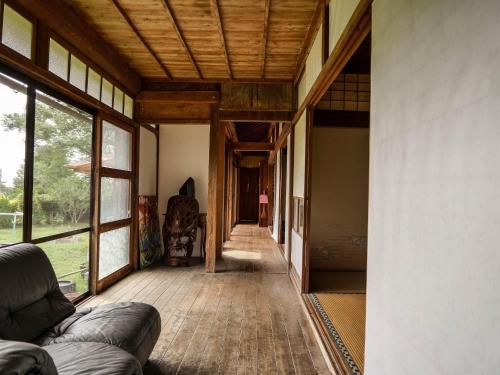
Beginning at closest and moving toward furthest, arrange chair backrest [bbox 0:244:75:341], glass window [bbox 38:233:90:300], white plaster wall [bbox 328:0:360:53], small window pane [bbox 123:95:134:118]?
chair backrest [bbox 0:244:75:341]
white plaster wall [bbox 328:0:360:53]
glass window [bbox 38:233:90:300]
small window pane [bbox 123:95:134:118]

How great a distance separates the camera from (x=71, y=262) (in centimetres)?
311

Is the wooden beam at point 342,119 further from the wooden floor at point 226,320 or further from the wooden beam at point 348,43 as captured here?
the wooden floor at point 226,320

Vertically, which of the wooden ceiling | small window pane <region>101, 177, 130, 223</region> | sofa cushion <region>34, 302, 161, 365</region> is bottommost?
sofa cushion <region>34, 302, 161, 365</region>

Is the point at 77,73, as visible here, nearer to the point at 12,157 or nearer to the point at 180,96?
the point at 12,157

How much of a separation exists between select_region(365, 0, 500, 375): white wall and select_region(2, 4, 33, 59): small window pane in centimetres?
235

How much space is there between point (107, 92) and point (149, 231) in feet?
7.12

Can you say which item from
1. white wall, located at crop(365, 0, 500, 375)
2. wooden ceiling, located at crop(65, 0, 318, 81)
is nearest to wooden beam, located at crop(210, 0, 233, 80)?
wooden ceiling, located at crop(65, 0, 318, 81)

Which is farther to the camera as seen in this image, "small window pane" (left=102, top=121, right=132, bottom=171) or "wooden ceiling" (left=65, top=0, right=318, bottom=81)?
"small window pane" (left=102, top=121, right=132, bottom=171)

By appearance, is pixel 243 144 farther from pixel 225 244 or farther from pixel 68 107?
pixel 68 107

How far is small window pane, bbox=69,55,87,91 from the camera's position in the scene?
9.54ft

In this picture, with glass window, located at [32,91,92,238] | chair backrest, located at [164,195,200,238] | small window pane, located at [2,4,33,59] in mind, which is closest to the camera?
small window pane, located at [2,4,33,59]

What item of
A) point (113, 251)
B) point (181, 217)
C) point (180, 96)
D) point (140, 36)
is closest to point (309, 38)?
point (140, 36)

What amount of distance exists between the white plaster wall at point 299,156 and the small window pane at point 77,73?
2.40 m

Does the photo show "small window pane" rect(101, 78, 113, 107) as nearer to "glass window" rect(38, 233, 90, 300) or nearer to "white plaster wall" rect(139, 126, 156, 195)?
"white plaster wall" rect(139, 126, 156, 195)
